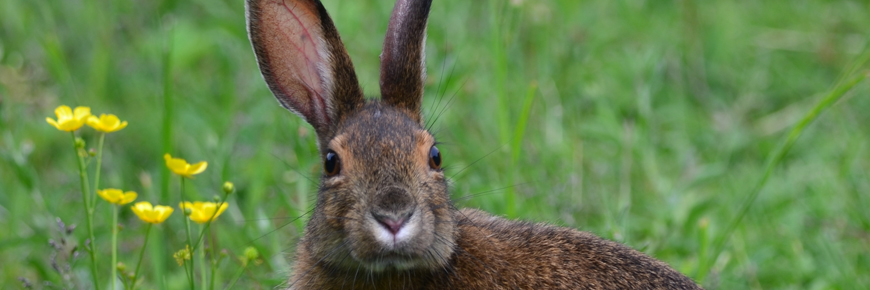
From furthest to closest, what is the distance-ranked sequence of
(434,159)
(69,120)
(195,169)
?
(434,159) < (195,169) < (69,120)

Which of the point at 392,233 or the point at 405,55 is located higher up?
the point at 405,55

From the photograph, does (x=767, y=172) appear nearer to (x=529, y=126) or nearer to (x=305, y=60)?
(x=529, y=126)

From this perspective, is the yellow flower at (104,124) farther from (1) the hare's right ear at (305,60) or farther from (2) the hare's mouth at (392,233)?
(2) the hare's mouth at (392,233)

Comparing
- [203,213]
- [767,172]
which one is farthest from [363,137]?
[767,172]

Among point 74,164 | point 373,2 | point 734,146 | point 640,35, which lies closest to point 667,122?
point 734,146

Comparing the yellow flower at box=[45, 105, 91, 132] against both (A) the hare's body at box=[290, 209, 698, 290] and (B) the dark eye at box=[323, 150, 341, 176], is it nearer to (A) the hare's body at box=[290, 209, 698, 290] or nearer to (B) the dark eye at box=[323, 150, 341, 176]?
(B) the dark eye at box=[323, 150, 341, 176]

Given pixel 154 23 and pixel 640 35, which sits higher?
pixel 640 35

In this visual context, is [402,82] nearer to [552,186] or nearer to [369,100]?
[369,100]

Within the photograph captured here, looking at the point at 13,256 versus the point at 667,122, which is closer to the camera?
the point at 13,256
